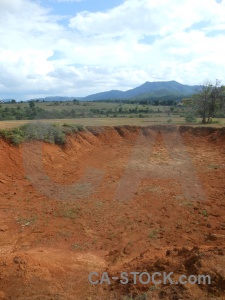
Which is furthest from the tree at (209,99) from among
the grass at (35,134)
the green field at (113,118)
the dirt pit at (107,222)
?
the grass at (35,134)

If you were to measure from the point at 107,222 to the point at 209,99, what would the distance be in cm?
2109

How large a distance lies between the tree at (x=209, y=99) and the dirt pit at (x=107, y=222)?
951 cm

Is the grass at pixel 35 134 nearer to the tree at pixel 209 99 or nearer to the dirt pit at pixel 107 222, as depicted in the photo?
the dirt pit at pixel 107 222

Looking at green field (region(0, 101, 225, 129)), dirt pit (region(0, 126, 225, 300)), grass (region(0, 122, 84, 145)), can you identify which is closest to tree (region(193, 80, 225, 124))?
green field (region(0, 101, 225, 129))

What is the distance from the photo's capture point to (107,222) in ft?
24.9

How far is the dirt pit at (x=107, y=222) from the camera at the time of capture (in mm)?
4359

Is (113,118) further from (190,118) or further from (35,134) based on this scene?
(35,134)

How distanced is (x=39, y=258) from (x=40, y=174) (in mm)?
6996

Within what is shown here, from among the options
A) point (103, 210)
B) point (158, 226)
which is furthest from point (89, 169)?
point (158, 226)

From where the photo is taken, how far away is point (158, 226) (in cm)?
730

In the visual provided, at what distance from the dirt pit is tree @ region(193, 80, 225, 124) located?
374 inches

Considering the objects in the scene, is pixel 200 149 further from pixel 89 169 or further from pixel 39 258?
pixel 39 258

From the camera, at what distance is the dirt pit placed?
436 cm

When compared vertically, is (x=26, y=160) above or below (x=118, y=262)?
above
